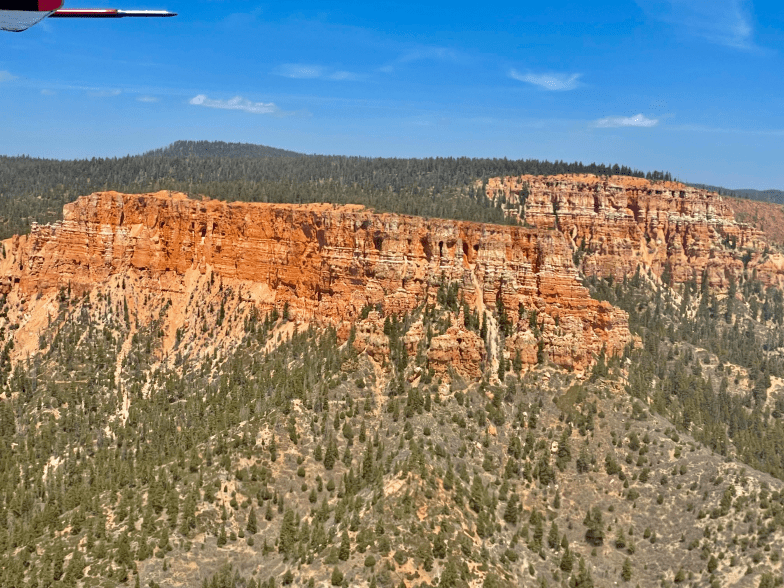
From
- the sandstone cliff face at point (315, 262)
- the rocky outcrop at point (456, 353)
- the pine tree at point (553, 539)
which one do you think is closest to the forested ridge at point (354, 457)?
the pine tree at point (553, 539)

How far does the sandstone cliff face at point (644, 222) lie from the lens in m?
171

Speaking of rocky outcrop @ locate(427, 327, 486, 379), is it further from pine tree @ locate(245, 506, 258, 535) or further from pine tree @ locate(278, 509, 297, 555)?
pine tree @ locate(245, 506, 258, 535)

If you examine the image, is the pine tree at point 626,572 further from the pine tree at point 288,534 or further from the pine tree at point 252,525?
Result: the pine tree at point 252,525

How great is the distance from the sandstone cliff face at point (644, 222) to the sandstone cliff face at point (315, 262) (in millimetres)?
76746

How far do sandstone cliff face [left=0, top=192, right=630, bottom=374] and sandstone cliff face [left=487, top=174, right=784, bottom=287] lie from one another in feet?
252

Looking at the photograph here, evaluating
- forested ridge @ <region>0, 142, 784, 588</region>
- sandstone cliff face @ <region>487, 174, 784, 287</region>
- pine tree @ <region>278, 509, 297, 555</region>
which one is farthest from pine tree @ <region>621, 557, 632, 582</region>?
sandstone cliff face @ <region>487, 174, 784, 287</region>

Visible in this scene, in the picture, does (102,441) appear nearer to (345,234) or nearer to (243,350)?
(243,350)

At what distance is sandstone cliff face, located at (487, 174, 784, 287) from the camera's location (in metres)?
171

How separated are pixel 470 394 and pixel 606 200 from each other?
111 metres

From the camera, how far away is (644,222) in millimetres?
181875

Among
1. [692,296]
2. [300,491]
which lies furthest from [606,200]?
[300,491]

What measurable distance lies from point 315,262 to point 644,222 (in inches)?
4300

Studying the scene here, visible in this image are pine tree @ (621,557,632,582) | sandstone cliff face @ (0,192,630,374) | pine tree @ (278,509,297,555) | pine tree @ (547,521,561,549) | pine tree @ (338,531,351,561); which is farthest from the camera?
sandstone cliff face @ (0,192,630,374)

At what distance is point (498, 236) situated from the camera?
9262 cm
